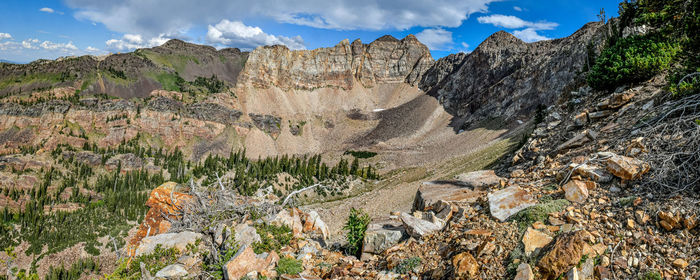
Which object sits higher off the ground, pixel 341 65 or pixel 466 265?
pixel 341 65

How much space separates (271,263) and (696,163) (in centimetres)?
1038

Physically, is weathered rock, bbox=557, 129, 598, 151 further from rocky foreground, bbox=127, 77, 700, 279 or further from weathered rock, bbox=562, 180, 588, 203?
weathered rock, bbox=562, 180, 588, 203

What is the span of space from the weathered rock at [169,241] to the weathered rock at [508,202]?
8936 mm

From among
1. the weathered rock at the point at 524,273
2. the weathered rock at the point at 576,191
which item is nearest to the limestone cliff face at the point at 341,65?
the weathered rock at the point at 576,191

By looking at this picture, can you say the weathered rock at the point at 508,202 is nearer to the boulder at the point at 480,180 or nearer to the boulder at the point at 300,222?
the boulder at the point at 480,180

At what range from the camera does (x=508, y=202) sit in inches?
344

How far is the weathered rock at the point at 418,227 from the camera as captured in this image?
898 centimetres

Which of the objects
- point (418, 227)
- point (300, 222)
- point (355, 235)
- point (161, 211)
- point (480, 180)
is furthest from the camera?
point (161, 211)

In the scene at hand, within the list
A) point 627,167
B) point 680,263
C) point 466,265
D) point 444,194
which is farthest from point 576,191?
point 444,194

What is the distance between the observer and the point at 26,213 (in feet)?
198

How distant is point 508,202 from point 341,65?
131m

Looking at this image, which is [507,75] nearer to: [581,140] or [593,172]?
[581,140]

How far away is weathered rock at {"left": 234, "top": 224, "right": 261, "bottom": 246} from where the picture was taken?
10406mm

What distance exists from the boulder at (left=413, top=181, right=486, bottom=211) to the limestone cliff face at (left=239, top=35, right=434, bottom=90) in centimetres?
11931
